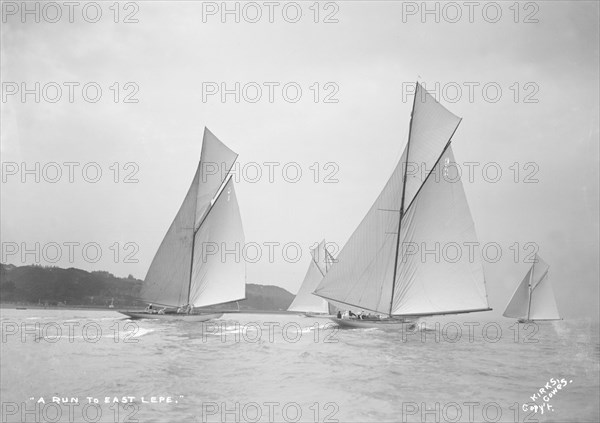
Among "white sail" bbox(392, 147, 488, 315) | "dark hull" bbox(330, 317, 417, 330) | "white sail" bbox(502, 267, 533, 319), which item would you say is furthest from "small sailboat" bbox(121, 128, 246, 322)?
"white sail" bbox(502, 267, 533, 319)

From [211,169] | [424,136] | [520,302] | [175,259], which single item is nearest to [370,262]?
[424,136]

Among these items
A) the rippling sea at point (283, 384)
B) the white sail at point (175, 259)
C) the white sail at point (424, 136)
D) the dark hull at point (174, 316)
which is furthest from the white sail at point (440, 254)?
the white sail at point (175, 259)

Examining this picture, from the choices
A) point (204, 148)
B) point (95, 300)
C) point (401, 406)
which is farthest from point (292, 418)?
point (95, 300)

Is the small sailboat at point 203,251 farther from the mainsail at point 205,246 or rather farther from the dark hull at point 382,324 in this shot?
the dark hull at point 382,324

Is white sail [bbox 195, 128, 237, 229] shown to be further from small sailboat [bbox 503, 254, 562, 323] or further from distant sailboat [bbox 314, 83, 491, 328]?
small sailboat [bbox 503, 254, 562, 323]

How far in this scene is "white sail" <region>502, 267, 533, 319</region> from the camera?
7050cm

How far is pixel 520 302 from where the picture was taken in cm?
7094

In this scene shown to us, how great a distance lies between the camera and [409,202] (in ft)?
120

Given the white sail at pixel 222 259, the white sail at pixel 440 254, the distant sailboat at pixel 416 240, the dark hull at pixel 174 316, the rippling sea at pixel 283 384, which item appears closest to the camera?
the rippling sea at pixel 283 384

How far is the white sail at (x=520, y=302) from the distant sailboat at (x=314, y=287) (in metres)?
23.2

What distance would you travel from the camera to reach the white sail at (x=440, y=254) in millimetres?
33656

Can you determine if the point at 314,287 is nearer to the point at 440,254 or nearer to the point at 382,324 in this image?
the point at 382,324

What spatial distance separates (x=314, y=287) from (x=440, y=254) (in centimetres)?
3645

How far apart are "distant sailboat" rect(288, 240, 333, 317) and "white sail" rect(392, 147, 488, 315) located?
29.0 meters
